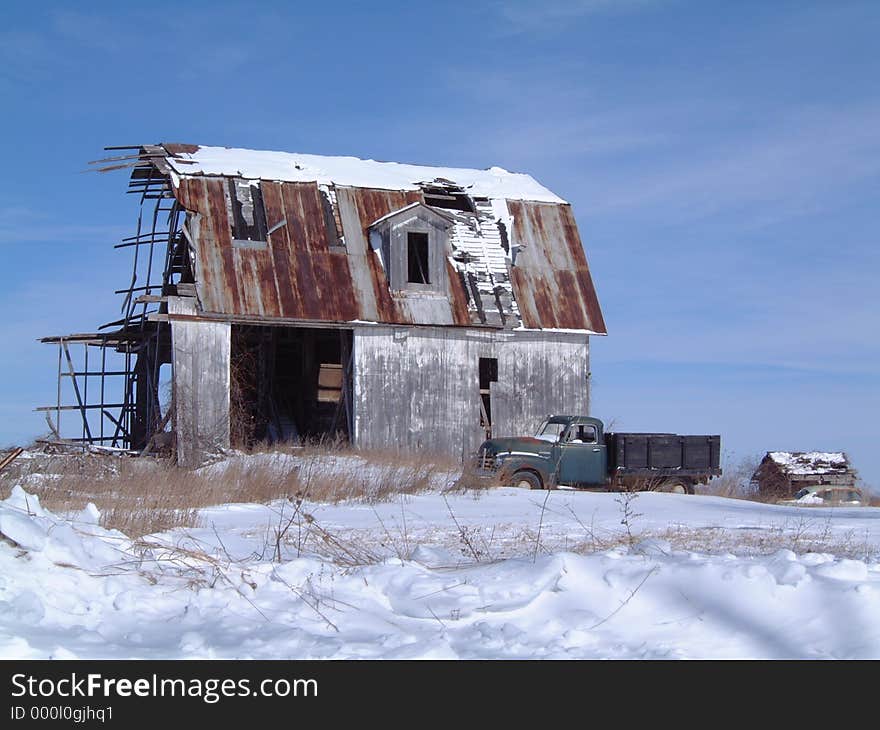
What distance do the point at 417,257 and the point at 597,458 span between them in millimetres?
8504

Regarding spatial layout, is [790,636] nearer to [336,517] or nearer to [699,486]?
[336,517]

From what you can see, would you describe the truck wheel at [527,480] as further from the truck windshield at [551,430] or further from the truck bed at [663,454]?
the truck bed at [663,454]

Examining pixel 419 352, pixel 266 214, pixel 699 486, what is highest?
pixel 266 214

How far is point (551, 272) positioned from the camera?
1148 inches

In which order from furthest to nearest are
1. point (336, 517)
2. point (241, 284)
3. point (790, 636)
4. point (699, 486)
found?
1. point (241, 284)
2. point (699, 486)
3. point (336, 517)
4. point (790, 636)

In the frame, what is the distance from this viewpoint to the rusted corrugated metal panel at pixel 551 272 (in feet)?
93.1

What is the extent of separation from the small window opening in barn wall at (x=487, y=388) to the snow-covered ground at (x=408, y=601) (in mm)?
18399

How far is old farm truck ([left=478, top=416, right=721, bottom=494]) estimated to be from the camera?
69.7 ft

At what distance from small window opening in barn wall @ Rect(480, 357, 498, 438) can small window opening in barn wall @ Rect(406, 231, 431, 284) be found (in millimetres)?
2878

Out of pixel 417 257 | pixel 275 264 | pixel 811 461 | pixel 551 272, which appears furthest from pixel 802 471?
pixel 275 264
